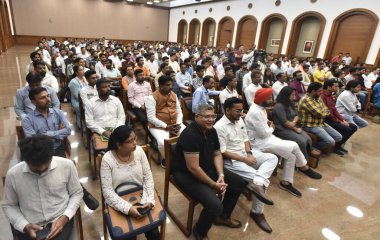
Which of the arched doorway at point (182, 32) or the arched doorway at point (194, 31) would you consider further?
the arched doorway at point (182, 32)

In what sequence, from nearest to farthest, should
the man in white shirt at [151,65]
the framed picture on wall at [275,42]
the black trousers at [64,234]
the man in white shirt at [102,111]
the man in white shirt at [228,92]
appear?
1. the black trousers at [64,234]
2. the man in white shirt at [102,111]
3. the man in white shirt at [228,92]
4. the man in white shirt at [151,65]
5. the framed picture on wall at [275,42]

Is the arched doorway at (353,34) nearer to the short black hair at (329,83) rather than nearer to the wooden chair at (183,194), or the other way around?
the short black hair at (329,83)

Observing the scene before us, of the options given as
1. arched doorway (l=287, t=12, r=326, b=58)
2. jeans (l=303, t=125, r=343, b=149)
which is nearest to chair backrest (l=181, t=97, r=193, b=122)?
jeans (l=303, t=125, r=343, b=149)

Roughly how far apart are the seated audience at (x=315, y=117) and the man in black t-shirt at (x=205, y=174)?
1857mm

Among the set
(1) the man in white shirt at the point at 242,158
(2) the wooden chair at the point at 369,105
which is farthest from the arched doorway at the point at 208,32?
(1) the man in white shirt at the point at 242,158

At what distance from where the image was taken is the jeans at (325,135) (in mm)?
3191

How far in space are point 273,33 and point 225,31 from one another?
12.1ft

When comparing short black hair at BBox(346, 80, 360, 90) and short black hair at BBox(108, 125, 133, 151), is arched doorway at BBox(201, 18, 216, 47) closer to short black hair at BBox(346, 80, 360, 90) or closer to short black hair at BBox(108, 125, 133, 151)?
short black hair at BBox(346, 80, 360, 90)

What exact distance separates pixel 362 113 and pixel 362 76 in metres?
1.14

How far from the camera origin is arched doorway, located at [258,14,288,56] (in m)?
11.5

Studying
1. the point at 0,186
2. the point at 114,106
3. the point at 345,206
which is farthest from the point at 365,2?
the point at 0,186

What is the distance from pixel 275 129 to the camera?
10.2 ft

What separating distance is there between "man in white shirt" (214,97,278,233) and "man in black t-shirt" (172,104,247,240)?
112mm

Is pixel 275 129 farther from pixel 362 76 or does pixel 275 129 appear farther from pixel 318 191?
pixel 362 76
